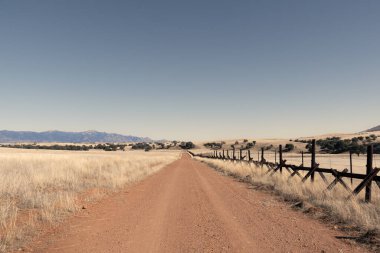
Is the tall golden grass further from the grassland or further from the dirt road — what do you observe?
the dirt road

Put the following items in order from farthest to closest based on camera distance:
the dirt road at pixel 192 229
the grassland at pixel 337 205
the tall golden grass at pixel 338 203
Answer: the tall golden grass at pixel 338 203 → the grassland at pixel 337 205 → the dirt road at pixel 192 229

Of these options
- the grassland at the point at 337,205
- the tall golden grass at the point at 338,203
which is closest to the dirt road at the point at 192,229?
the grassland at the point at 337,205

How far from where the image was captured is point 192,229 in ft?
27.7

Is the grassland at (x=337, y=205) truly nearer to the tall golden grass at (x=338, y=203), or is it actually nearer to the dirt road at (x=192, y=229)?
the tall golden grass at (x=338, y=203)

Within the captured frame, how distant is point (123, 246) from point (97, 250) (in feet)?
1.76

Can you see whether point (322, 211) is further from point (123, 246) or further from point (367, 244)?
point (123, 246)

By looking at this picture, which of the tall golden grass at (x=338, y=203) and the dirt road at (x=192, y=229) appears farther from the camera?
the tall golden grass at (x=338, y=203)

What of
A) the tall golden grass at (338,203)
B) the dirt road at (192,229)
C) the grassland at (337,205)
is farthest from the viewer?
the tall golden grass at (338,203)

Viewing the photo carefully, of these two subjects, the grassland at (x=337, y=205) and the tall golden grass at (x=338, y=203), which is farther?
the tall golden grass at (x=338, y=203)

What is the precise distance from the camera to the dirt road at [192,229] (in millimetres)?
6910

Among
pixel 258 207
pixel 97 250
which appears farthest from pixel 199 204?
pixel 97 250

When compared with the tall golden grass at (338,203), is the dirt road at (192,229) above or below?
below

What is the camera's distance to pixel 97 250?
667 cm

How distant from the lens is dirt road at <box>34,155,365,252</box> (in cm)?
691
